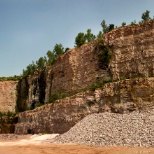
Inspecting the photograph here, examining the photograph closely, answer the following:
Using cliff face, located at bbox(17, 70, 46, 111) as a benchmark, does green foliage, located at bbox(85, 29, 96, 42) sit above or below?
above

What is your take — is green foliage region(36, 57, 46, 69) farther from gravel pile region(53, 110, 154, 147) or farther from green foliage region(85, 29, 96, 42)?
gravel pile region(53, 110, 154, 147)

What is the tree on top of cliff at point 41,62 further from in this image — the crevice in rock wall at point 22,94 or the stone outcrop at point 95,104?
Result: the stone outcrop at point 95,104

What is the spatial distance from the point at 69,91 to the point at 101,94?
37.4 ft

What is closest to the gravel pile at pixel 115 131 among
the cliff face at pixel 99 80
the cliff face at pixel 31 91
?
the cliff face at pixel 99 80

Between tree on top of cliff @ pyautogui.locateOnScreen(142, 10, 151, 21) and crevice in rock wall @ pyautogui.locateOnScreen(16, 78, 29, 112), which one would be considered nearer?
tree on top of cliff @ pyautogui.locateOnScreen(142, 10, 151, 21)

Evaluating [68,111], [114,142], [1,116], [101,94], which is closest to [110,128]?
[114,142]

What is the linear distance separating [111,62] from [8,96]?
103 feet

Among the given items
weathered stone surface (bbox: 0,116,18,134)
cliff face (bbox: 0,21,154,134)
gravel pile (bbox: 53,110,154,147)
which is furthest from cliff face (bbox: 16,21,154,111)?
gravel pile (bbox: 53,110,154,147)

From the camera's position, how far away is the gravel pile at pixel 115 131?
2206cm

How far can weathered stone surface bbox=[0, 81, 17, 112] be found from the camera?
207 ft

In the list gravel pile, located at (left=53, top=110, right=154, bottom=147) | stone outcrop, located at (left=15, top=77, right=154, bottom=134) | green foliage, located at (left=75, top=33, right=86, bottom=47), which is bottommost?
gravel pile, located at (left=53, top=110, right=154, bottom=147)

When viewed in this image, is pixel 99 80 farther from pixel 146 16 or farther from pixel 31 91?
pixel 31 91

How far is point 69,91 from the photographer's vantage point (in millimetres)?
44219

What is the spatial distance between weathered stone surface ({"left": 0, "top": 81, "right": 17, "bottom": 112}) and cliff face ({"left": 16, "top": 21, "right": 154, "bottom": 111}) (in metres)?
13.4
